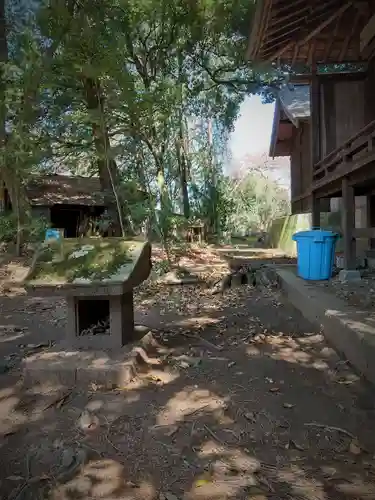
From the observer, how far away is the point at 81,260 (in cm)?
→ 414

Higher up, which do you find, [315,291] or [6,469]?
[315,291]

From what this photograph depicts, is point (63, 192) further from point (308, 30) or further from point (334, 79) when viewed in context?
point (308, 30)

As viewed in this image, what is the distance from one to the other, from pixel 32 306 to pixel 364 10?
812cm

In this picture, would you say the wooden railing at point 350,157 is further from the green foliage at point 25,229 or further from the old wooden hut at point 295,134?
the green foliage at point 25,229

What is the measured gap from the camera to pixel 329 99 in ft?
27.6

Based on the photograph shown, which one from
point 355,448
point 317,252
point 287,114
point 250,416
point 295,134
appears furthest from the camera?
point 295,134

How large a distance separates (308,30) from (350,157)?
256 centimetres

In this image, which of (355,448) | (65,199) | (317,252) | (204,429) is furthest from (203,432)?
(65,199)

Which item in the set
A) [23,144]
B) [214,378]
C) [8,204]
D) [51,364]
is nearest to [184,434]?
[214,378]

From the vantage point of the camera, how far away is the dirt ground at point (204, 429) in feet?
7.52

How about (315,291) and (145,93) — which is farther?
(145,93)

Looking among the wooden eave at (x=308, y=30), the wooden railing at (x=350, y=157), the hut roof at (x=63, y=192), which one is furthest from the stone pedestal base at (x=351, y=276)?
the hut roof at (x=63, y=192)

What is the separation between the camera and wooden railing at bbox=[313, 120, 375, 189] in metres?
5.67

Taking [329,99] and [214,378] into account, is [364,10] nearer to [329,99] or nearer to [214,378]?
[329,99]
